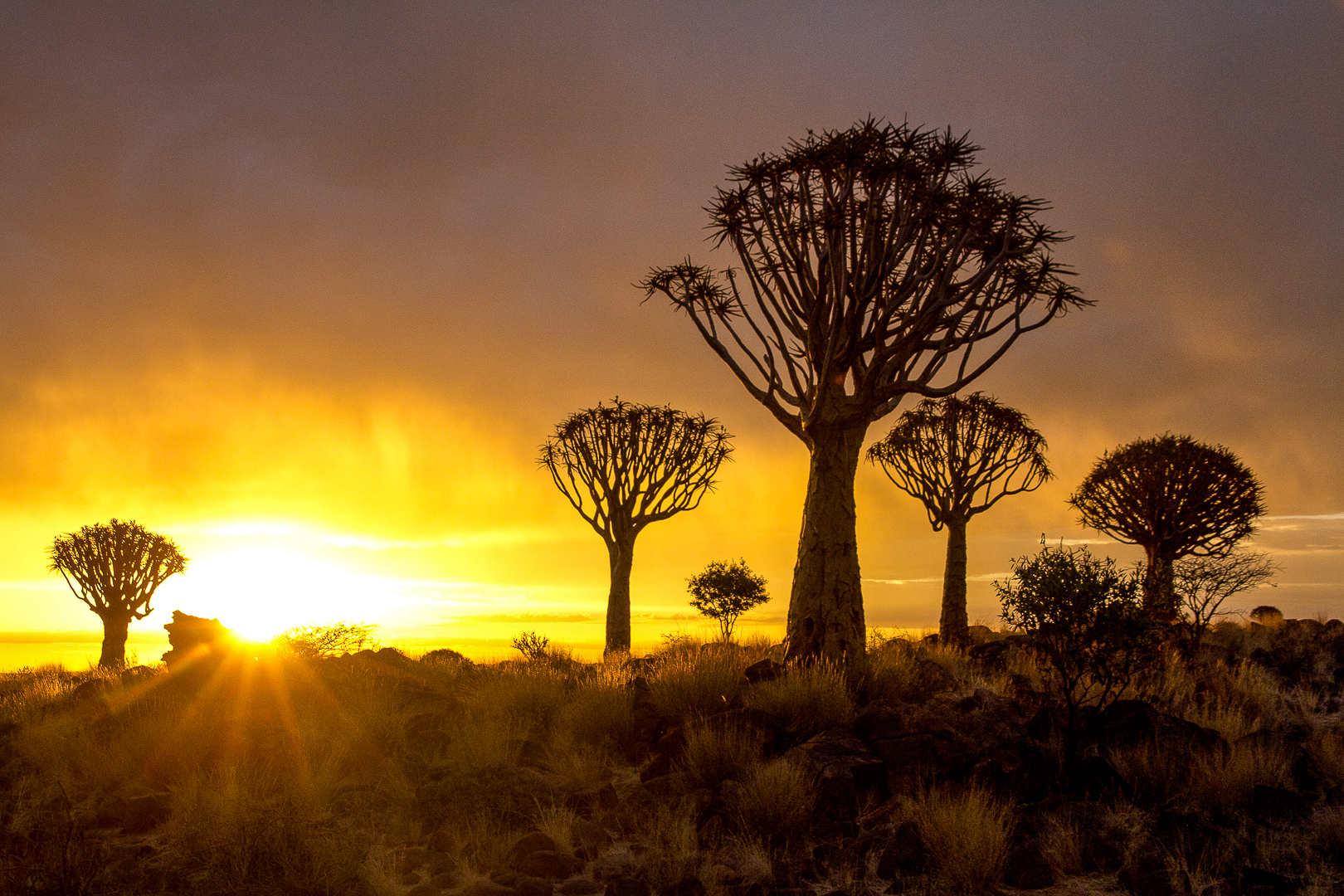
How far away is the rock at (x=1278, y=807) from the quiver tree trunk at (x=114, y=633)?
3309 cm

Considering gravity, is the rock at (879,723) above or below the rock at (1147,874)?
above

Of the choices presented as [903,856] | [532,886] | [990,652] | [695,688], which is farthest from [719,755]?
[990,652]

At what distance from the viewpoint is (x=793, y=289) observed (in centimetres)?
1495

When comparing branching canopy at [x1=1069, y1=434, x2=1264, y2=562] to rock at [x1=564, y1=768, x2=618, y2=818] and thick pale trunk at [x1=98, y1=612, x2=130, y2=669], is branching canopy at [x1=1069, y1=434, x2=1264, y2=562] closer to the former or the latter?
rock at [x1=564, y1=768, x2=618, y2=818]

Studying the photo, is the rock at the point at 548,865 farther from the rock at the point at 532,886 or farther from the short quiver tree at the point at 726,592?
the short quiver tree at the point at 726,592

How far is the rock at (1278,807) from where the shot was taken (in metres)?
9.16

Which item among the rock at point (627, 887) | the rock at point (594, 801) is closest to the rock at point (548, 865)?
the rock at point (627, 887)

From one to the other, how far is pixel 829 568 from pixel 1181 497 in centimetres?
1683

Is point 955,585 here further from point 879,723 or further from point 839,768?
point 839,768

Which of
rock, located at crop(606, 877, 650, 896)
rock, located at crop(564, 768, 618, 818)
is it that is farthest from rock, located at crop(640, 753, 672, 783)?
rock, located at crop(606, 877, 650, 896)

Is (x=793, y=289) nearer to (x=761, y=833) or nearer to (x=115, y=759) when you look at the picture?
(x=761, y=833)

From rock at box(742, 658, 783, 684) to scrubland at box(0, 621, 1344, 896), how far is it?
1.5 inches

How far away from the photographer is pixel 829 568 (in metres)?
13.7

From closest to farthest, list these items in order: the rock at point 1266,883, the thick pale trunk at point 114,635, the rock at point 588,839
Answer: the rock at point 1266,883 < the rock at point 588,839 < the thick pale trunk at point 114,635
